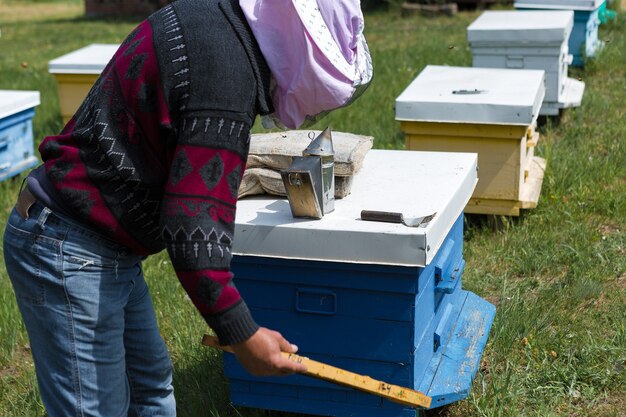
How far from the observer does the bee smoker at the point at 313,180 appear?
2021mm

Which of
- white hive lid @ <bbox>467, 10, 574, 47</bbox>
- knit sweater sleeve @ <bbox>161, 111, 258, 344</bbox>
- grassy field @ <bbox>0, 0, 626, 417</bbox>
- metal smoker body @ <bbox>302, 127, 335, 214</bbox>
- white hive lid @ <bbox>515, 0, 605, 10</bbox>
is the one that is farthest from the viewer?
white hive lid @ <bbox>515, 0, 605, 10</bbox>

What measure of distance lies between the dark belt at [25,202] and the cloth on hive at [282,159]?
69 centimetres

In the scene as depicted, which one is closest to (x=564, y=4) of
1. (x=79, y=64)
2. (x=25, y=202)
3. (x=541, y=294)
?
(x=79, y=64)

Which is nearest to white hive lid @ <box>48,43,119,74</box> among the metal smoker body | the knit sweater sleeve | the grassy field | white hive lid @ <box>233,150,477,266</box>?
the grassy field

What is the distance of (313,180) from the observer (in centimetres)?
204

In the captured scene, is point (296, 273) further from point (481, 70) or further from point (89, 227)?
point (481, 70)

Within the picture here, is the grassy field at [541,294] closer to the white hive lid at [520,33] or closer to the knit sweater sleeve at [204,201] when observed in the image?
the white hive lid at [520,33]

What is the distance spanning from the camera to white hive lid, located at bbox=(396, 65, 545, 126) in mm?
3488

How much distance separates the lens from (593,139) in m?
4.82

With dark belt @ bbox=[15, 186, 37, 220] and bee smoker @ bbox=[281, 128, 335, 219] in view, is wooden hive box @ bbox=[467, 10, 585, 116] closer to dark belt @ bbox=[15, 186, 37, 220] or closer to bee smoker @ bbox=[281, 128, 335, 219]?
bee smoker @ bbox=[281, 128, 335, 219]

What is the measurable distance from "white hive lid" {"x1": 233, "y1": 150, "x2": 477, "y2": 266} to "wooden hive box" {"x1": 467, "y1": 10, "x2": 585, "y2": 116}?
246cm

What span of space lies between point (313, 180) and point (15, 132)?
3.18 m

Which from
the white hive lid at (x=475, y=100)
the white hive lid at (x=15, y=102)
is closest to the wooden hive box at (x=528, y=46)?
the white hive lid at (x=475, y=100)

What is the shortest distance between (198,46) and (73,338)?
1.97 feet
